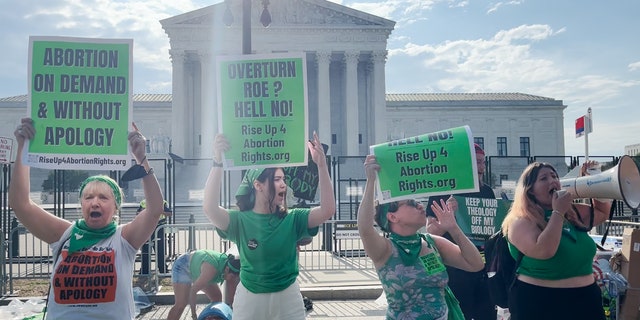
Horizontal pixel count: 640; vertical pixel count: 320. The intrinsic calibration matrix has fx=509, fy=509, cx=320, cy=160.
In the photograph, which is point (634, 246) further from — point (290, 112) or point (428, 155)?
point (290, 112)

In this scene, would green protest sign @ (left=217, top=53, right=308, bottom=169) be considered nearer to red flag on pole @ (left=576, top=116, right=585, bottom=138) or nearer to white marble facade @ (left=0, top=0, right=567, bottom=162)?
red flag on pole @ (left=576, top=116, right=585, bottom=138)

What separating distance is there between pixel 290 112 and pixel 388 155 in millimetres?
893

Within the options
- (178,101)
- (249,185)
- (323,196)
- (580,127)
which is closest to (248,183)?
(249,185)

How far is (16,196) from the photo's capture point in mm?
3020

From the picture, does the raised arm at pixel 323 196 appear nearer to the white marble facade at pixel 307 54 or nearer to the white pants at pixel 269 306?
the white pants at pixel 269 306

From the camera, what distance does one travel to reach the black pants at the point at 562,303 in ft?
10.9

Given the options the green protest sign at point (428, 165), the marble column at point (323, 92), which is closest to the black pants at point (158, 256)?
the green protest sign at point (428, 165)

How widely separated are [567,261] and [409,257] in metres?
1.13

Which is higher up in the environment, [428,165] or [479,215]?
[428,165]

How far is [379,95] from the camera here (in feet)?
173

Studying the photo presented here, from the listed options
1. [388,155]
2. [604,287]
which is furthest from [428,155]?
[604,287]

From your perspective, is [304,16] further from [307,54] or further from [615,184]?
[615,184]

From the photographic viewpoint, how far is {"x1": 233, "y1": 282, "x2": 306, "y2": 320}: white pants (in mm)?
3326

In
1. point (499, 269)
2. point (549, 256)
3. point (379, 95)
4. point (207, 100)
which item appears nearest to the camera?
point (549, 256)
